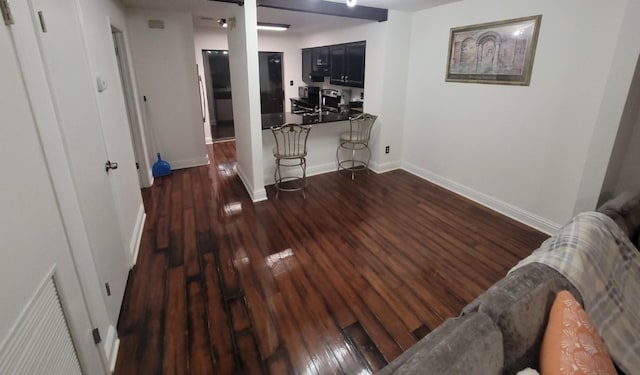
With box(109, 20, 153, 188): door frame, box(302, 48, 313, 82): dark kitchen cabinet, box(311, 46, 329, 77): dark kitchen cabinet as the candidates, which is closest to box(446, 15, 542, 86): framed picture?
box(311, 46, 329, 77): dark kitchen cabinet

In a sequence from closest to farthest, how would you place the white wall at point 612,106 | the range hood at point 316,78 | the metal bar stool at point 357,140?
the white wall at point 612,106, the metal bar stool at point 357,140, the range hood at point 316,78

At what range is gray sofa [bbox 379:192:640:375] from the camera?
88 cm

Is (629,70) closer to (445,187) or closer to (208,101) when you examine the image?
(445,187)

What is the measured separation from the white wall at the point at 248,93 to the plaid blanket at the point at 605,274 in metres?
2.86

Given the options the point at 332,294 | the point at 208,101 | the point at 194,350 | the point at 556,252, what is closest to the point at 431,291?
the point at 332,294

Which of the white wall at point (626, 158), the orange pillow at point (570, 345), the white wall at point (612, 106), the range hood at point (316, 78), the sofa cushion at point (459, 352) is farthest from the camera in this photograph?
the range hood at point (316, 78)

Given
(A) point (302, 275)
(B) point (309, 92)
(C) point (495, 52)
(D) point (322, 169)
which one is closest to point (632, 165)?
(C) point (495, 52)

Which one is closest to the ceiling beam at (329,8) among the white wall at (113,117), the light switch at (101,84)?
the white wall at (113,117)

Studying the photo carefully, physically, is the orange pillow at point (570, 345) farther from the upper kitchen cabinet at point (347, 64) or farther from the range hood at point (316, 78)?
the range hood at point (316, 78)

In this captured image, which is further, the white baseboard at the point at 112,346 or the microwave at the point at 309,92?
the microwave at the point at 309,92

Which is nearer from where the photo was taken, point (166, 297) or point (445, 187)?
point (166, 297)

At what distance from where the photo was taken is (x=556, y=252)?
1347 mm

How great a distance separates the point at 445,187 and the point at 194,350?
3.53 metres

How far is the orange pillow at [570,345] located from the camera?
98 cm
